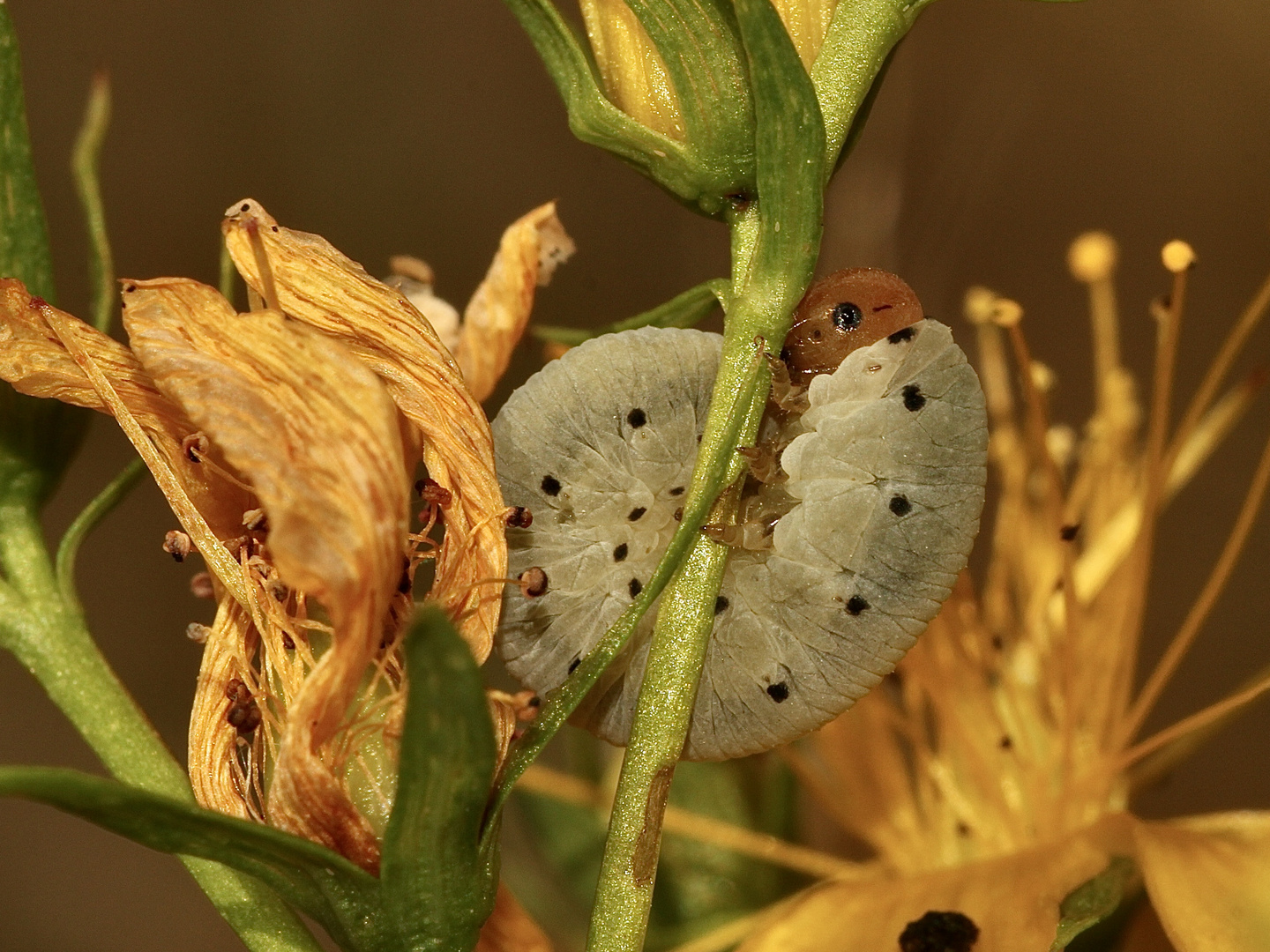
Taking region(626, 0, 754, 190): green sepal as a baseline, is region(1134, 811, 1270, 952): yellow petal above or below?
below

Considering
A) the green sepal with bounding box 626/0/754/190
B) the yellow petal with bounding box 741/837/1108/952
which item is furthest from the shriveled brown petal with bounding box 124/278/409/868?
the yellow petal with bounding box 741/837/1108/952

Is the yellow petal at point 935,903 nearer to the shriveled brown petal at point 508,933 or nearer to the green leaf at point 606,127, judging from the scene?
the shriveled brown petal at point 508,933

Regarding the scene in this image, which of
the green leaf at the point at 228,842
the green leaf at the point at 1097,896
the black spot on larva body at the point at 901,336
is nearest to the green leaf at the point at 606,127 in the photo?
the black spot on larva body at the point at 901,336

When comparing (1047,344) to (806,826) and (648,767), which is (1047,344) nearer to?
(806,826)

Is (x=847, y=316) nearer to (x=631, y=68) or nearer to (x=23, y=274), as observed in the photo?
(x=631, y=68)

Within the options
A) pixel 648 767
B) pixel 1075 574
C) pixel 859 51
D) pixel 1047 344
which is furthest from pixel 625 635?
pixel 1047 344

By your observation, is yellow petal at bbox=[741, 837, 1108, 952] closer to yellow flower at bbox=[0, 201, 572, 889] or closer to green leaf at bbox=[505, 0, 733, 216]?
yellow flower at bbox=[0, 201, 572, 889]
